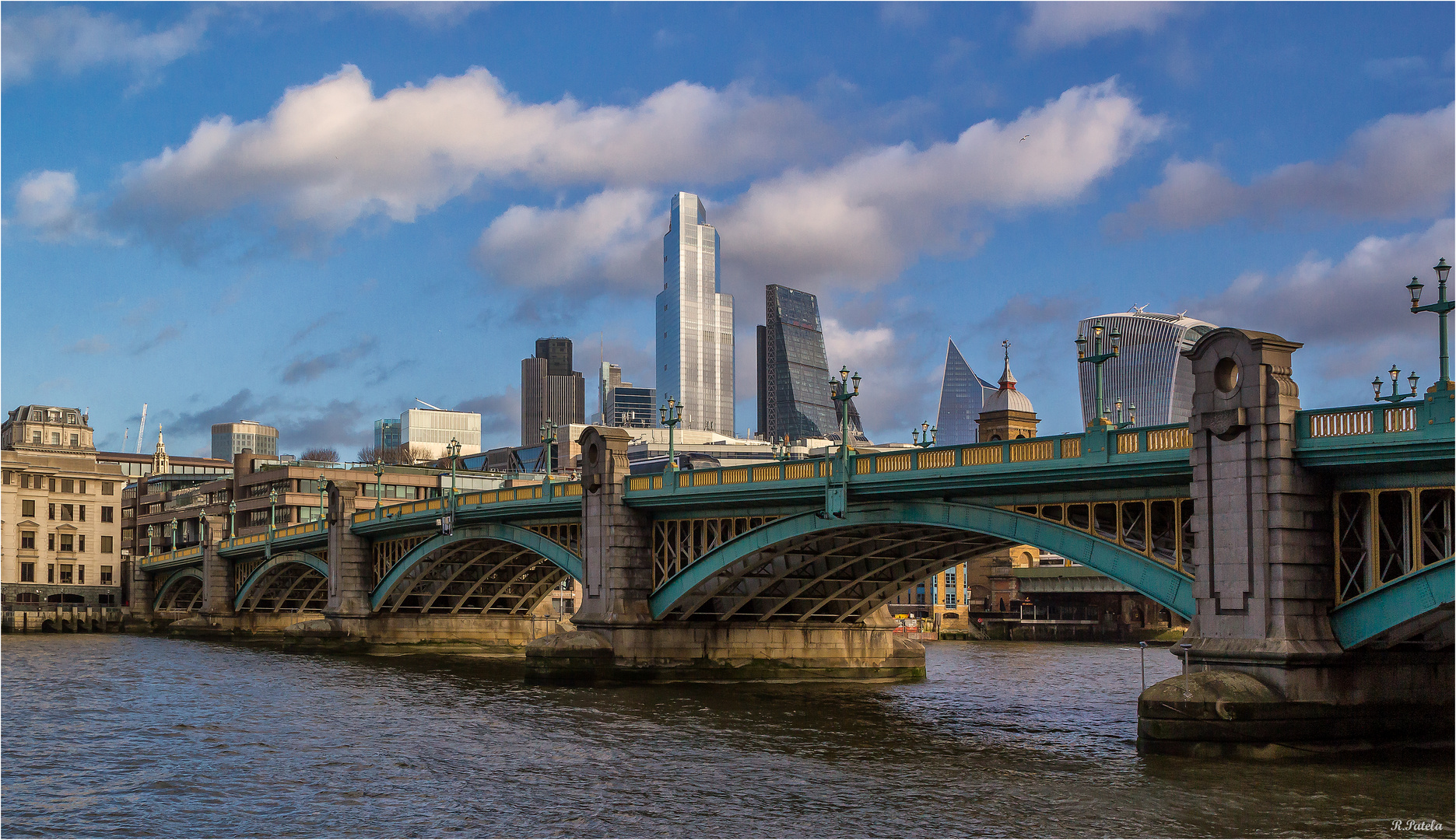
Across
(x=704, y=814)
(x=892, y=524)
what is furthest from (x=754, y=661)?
(x=704, y=814)

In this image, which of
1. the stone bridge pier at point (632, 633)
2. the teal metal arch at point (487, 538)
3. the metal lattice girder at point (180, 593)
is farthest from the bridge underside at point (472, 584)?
the metal lattice girder at point (180, 593)

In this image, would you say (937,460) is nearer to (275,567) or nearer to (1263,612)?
(1263,612)

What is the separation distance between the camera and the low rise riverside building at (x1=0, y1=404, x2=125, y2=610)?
13588 cm

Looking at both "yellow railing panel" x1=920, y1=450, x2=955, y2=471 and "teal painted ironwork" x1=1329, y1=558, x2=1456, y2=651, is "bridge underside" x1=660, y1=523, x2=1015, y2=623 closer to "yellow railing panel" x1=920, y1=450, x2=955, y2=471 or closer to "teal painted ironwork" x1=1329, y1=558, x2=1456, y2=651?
"yellow railing panel" x1=920, y1=450, x2=955, y2=471

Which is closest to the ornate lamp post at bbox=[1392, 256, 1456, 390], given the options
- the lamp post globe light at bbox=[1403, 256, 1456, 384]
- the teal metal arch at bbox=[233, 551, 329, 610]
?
the lamp post globe light at bbox=[1403, 256, 1456, 384]

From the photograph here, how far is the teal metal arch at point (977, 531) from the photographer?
125ft

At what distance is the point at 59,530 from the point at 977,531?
119 metres

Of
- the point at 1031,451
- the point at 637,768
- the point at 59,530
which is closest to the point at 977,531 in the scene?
the point at 1031,451

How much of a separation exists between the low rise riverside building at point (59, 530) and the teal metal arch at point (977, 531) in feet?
318

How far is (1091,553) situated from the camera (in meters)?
40.2

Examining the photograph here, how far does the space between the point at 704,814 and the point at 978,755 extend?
11915 millimetres

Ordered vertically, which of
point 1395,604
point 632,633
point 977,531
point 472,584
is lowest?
point 632,633

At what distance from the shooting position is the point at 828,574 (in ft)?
194

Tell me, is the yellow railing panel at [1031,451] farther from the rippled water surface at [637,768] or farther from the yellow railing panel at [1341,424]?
the yellow railing panel at [1341,424]
